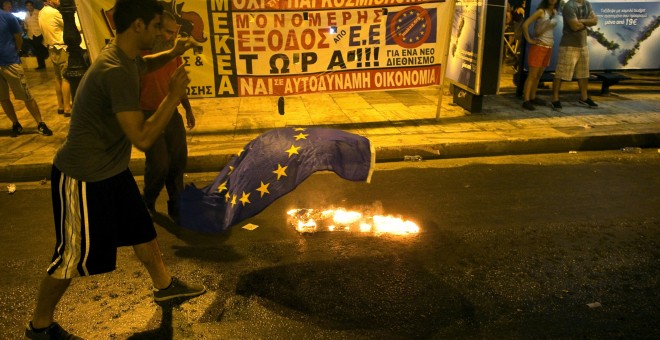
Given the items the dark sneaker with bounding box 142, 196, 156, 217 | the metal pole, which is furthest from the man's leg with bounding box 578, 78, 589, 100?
the metal pole

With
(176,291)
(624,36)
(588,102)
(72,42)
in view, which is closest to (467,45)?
(588,102)

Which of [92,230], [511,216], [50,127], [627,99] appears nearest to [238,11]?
[50,127]

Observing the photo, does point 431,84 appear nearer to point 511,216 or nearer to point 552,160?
point 552,160

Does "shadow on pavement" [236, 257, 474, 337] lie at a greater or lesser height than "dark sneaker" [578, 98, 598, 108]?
lesser

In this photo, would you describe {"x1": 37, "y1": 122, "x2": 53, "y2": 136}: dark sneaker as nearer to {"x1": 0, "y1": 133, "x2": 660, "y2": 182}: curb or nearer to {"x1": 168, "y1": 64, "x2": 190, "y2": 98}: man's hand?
{"x1": 0, "y1": 133, "x2": 660, "y2": 182}: curb

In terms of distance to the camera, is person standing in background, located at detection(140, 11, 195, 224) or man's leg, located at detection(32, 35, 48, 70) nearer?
person standing in background, located at detection(140, 11, 195, 224)

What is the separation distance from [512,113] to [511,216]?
3948 mm

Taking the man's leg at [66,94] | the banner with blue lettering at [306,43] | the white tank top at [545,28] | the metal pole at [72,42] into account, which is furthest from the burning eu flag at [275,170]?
the white tank top at [545,28]

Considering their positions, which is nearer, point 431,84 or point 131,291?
point 131,291

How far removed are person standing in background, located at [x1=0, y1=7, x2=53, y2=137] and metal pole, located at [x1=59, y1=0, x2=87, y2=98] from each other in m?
0.65

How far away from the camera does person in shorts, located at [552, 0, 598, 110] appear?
835cm

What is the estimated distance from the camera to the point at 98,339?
10.8ft

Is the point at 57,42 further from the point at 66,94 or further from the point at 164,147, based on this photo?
the point at 164,147

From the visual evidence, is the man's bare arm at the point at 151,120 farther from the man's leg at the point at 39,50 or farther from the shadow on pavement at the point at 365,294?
the man's leg at the point at 39,50
